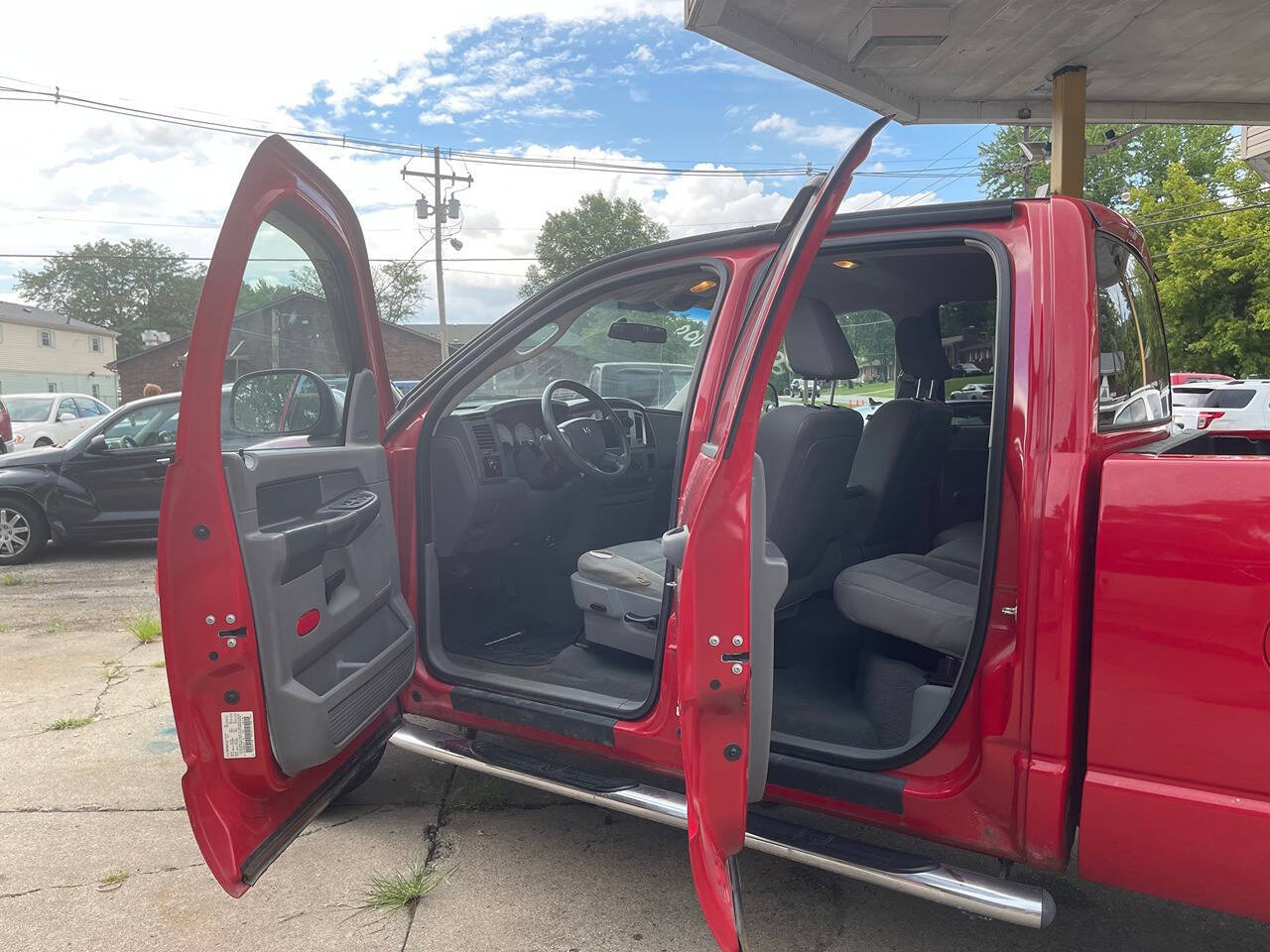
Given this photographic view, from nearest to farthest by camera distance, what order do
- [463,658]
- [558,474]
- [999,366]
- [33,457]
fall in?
[999,366] → [463,658] → [558,474] → [33,457]

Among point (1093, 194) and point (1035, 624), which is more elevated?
point (1093, 194)

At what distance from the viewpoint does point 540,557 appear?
358 centimetres

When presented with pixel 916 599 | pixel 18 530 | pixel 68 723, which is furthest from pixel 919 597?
pixel 18 530

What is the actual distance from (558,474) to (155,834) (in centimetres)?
185

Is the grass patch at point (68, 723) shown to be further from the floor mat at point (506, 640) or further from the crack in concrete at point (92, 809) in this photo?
the floor mat at point (506, 640)

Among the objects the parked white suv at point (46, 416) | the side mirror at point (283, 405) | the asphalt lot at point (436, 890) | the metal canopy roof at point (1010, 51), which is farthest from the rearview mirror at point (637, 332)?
the parked white suv at point (46, 416)

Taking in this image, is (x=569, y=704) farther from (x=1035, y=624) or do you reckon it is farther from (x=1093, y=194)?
(x=1093, y=194)

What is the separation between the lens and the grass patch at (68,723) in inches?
140

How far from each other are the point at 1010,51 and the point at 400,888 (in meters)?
5.84

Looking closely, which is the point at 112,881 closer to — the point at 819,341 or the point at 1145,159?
the point at 819,341

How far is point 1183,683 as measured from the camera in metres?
1.55

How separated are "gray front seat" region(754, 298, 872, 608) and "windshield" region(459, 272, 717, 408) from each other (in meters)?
0.34

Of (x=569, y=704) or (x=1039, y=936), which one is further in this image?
(x=569, y=704)

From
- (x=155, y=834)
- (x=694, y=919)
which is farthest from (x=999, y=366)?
(x=155, y=834)
